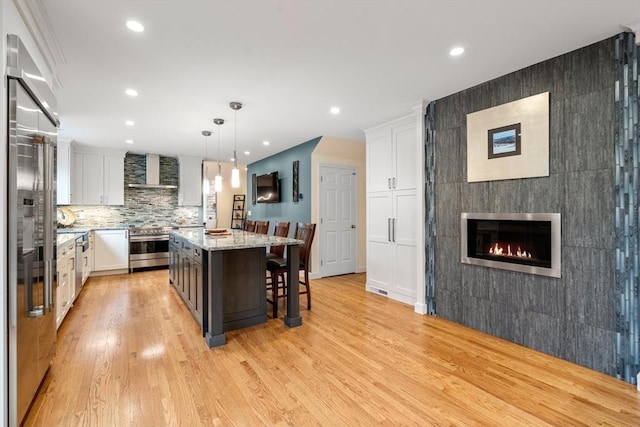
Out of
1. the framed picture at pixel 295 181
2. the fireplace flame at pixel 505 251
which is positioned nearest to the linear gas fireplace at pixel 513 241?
the fireplace flame at pixel 505 251

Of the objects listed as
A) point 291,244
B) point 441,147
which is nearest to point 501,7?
point 441,147

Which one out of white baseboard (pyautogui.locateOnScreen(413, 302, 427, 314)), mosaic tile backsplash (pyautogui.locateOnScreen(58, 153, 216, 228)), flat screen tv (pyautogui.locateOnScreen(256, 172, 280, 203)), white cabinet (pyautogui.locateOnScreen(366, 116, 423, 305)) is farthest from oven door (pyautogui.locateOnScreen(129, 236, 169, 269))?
white baseboard (pyautogui.locateOnScreen(413, 302, 427, 314))

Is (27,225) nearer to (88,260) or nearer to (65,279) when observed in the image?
(65,279)

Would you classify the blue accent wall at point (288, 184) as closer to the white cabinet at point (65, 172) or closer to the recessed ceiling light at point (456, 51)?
the recessed ceiling light at point (456, 51)

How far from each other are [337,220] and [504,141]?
10.7 ft

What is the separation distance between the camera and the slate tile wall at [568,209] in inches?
90.8

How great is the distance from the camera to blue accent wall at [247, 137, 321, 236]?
18.0ft

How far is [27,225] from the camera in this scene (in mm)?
1731

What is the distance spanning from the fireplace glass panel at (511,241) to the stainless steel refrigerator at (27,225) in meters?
3.55

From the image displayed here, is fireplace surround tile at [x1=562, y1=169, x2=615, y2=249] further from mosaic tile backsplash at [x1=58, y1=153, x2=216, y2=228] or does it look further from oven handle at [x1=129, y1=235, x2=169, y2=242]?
mosaic tile backsplash at [x1=58, y1=153, x2=216, y2=228]

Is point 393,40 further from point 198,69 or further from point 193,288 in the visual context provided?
point 193,288

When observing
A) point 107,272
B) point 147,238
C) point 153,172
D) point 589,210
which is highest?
point 153,172

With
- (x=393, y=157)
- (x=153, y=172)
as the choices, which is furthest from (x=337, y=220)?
(x=153, y=172)

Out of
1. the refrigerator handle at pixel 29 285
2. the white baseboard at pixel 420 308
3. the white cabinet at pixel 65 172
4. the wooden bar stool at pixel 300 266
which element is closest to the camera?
the refrigerator handle at pixel 29 285
